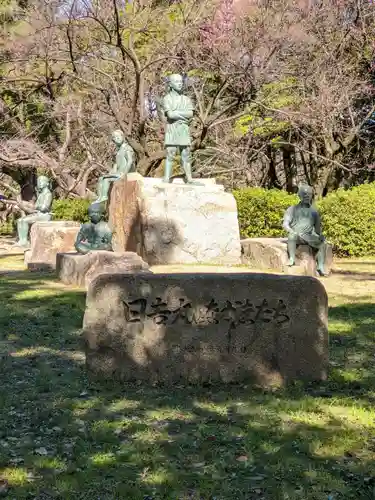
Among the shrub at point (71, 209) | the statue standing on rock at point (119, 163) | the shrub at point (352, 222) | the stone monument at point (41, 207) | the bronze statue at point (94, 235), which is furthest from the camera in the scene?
the shrub at point (71, 209)

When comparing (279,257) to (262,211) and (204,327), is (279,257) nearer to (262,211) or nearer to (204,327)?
(262,211)

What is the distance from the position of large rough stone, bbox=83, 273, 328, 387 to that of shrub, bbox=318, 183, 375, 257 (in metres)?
10.6

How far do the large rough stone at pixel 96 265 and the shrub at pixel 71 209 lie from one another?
8.90 meters

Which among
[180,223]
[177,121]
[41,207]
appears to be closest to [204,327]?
[180,223]

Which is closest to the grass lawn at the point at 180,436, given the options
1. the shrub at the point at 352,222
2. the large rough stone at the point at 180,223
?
the large rough stone at the point at 180,223

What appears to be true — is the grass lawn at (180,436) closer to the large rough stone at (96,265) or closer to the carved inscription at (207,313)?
the carved inscription at (207,313)

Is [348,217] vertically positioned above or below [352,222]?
above

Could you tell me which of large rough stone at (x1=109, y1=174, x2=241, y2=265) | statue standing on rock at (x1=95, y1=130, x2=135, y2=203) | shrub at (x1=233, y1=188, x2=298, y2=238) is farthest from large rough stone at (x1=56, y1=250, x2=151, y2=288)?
shrub at (x1=233, y1=188, x2=298, y2=238)

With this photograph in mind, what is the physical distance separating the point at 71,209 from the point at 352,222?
8397 mm

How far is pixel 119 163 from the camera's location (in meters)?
13.4

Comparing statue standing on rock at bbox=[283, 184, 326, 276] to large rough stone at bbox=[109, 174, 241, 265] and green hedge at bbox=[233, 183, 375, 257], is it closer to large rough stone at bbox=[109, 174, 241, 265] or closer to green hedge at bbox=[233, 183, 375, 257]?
large rough stone at bbox=[109, 174, 241, 265]

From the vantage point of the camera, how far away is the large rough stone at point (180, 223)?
37.8 feet

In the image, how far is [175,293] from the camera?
4.41 m

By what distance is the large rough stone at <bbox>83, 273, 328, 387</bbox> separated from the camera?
439 centimetres
